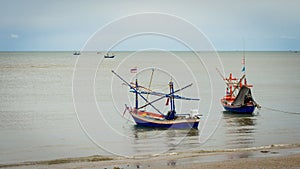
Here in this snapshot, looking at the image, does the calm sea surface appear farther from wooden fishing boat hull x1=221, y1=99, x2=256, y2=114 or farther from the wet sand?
the wet sand

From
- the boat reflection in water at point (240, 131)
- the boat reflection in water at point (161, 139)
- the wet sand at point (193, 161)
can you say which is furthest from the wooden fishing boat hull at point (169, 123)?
the wet sand at point (193, 161)

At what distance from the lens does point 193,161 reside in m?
18.9

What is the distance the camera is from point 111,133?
2653 cm

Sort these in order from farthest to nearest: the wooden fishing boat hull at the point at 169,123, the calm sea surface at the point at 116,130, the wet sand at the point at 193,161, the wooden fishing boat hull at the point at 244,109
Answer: the wooden fishing boat hull at the point at 244,109 → the wooden fishing boat hull at the point at 169,123 → the calm sea surface at the point at 116,130 → the wet sand at the point at 193,161

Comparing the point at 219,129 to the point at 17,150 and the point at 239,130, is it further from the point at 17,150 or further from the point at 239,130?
the point at 17,150

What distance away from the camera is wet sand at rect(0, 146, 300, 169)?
17531mm

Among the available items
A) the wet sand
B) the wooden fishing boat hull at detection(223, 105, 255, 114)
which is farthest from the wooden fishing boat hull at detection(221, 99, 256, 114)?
the wet sand

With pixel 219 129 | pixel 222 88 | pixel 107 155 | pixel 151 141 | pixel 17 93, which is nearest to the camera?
pixel 107 155

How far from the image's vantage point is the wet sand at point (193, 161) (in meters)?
17.5

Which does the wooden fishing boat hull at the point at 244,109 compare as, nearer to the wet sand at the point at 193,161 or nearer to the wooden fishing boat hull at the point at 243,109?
the wooden fishing boat hull at the point at 243,109

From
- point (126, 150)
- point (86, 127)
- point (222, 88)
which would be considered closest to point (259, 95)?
point (222, 88)

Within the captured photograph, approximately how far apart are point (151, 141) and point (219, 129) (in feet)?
19.8

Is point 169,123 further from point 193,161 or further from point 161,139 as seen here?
point 193,161

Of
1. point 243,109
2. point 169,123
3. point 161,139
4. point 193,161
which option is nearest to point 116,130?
point 169,123
